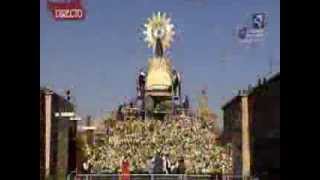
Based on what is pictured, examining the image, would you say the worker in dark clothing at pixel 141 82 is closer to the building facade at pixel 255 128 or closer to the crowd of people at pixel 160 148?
the crowd of people at pixel 160 148

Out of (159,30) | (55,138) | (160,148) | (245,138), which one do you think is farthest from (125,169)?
(159,30)

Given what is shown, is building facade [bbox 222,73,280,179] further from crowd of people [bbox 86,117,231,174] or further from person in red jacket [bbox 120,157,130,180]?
person in red jacket [bbox 120,157,130,180]

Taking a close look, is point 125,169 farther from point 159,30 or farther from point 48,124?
point 159,30

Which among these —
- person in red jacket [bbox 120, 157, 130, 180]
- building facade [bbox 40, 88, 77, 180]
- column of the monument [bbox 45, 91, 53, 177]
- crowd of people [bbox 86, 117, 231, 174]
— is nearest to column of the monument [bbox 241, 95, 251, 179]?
crowd of people [bbox 86, 117, 231, 174]

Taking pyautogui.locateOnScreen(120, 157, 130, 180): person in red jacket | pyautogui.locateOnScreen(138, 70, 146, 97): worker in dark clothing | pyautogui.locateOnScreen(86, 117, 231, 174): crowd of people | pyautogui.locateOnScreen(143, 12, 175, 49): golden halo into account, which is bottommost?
pyautogui.locateOnScreen(120, 157, 130, 180): person in red jacket

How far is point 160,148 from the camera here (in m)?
3.79

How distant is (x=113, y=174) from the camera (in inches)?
150

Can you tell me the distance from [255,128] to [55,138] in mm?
1197

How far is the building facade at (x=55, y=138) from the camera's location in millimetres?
3664

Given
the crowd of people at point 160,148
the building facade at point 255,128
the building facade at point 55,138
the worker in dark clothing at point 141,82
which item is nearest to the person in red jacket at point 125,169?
the crowd of people at point 160,148

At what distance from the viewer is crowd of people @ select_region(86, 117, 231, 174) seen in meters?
3.78

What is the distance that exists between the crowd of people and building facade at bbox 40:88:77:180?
0.13 metres
